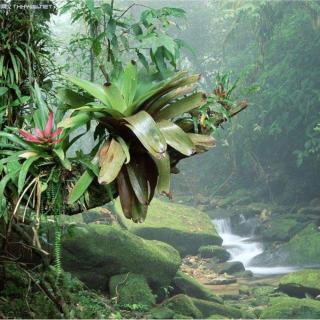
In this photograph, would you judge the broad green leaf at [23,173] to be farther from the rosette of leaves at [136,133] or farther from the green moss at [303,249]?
the green moss at [303,249]

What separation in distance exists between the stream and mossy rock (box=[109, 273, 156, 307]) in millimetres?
3940

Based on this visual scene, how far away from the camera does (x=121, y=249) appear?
461cm

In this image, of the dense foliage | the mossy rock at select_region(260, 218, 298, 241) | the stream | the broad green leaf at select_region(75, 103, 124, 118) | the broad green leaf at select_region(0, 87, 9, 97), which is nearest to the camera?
the broad green leaf at select_region(75, 103, 124, 118)

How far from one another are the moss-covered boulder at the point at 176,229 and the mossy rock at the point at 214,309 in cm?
231

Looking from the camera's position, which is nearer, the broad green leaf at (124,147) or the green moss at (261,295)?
the broad green leaf at (124,147)

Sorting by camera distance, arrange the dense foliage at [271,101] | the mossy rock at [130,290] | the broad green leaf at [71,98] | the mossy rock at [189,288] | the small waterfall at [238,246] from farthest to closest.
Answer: the dense foliage at [271,101]
the small waterfall at [238,246]
the mossy rock at [189,288]
the mossy rock at [130,290]
the broad green leaf at [71,98]

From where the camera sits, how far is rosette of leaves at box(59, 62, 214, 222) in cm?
192

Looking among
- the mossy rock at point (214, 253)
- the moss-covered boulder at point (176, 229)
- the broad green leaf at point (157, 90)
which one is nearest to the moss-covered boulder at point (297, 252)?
the mossy rock at point (214, 253)

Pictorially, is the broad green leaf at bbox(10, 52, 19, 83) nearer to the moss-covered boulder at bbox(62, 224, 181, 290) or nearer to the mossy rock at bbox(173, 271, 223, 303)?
the moss-covered boulder at bbox(62, 224, 181, 290)

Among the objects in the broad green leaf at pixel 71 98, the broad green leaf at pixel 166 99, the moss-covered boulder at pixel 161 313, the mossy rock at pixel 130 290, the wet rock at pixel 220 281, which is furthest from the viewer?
the wet rock at pixel 220 281

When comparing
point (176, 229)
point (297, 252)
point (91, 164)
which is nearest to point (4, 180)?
point (91, 164)

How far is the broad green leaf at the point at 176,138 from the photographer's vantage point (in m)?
1.96

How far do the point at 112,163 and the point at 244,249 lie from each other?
787 cm

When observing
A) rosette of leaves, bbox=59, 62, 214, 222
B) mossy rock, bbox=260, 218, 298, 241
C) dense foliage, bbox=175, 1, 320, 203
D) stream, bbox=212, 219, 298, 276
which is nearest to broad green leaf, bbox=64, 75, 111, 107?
rosette of leaves, bbox=59, 62, 214, 222
